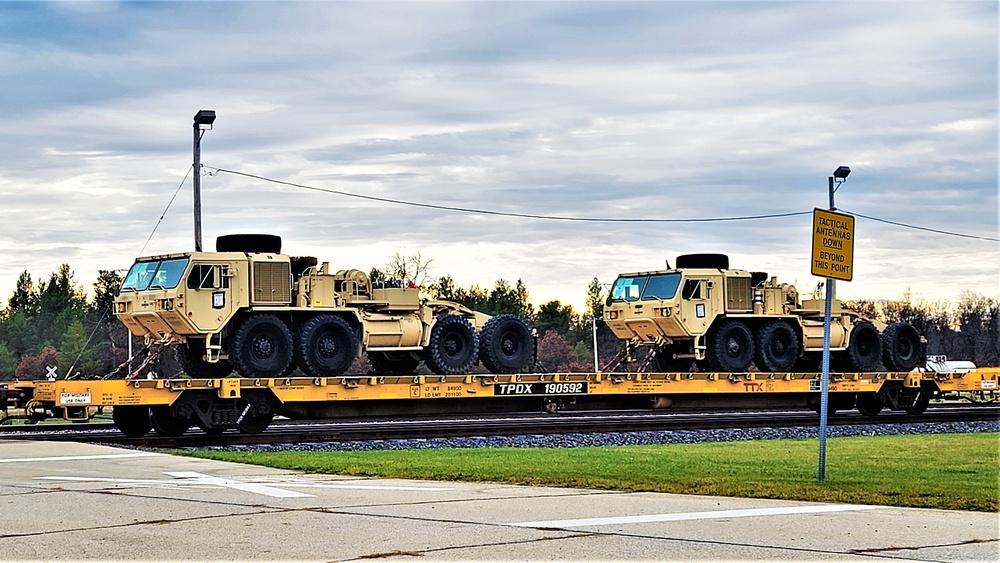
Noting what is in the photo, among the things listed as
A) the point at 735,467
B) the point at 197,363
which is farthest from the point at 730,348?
the point at 735,467

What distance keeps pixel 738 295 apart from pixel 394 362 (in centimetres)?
759

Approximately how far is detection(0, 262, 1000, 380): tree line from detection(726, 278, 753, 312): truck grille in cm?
2140

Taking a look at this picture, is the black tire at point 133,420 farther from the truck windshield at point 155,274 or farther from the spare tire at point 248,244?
the spare tire at point 248,244

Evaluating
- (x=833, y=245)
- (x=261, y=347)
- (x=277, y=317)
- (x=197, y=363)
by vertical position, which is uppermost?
(x=833, y=245)

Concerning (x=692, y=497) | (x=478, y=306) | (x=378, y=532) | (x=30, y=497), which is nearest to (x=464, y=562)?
(x=378, y=532)

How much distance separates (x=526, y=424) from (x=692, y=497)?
1519cm

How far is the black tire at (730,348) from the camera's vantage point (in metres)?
28.8

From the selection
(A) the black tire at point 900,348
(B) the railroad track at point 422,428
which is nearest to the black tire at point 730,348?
(B) the railroad track at point 422,428

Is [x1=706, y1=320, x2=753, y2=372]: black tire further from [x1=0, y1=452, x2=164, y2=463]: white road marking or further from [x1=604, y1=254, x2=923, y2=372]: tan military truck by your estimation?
[x1=0, y1=452, x2=164, y2=463]: white road marking

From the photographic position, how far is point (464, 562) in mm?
8242

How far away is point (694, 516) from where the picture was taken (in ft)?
33.7

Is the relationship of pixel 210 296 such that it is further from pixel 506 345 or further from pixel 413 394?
pixel 506 345

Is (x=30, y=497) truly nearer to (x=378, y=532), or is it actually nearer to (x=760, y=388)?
(x=378, y=532)

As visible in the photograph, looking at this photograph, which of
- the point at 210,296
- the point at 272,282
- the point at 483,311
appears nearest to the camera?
the point at 210,296
